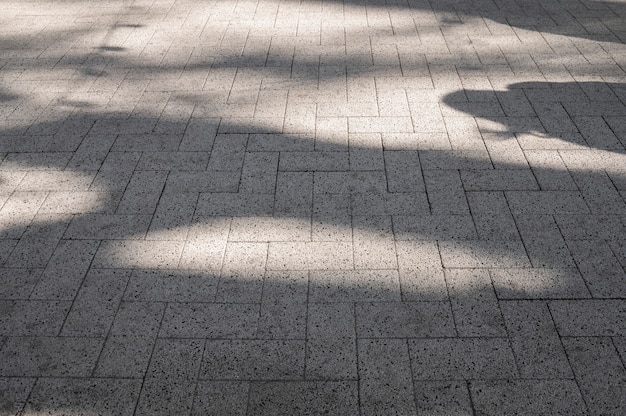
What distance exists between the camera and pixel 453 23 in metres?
A: 7.01

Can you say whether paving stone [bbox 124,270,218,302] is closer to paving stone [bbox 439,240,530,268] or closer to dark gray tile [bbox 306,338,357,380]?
dark gray tile [bbox 306,338,357,380]

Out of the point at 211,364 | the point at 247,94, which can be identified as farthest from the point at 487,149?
the point at 211,364

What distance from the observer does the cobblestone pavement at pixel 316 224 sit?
9.71ft

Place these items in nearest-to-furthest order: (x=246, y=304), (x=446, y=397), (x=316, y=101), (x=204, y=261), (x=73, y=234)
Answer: (x=446, y=397)
(x=246, y=304)
(x=204, y=261)
(x=73, y=234)
(x=316, y=101)

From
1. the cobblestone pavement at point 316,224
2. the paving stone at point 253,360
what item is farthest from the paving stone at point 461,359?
the paving stone at point 253,360

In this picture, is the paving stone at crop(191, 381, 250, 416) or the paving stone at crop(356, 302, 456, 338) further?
the paving stone at crop(356, 302, 456, 338)

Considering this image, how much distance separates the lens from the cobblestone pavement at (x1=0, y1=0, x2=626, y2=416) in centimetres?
296

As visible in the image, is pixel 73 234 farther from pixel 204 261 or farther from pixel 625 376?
pixel 625 376

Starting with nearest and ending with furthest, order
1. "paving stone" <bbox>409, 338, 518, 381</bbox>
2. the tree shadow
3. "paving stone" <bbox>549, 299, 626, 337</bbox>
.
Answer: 1. "paving stone" <bbox>409, 338, 518, 381</bbox>
2. "paving stone" <bbox>549, 299, 626, 337</bbox>
3. the tree shadow

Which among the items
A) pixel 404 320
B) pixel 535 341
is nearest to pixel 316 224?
pixel 404 320

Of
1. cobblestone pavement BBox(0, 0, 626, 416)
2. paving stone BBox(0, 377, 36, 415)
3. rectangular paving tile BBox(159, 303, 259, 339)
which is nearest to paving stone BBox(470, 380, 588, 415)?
cobblestone pavement BBox(0, 0, 626, 416)

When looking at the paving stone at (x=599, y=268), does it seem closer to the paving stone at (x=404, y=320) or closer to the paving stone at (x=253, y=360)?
Result: the paving stone at (x=404, y=320)

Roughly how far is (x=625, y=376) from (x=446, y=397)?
0.84 m

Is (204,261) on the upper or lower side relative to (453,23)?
lower
